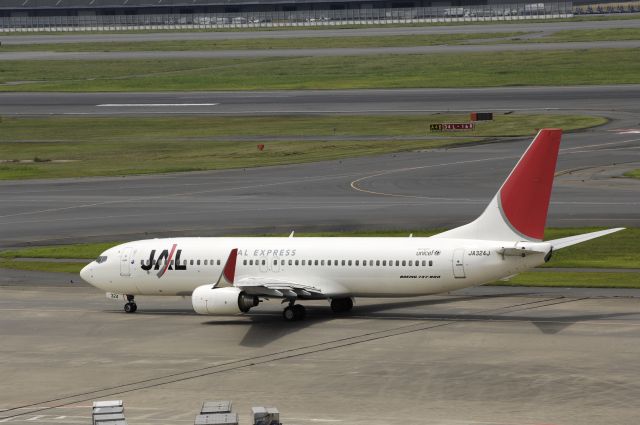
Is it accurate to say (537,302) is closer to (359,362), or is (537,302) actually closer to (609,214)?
(359,362)

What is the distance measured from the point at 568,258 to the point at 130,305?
24797 mm

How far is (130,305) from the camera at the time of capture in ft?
204

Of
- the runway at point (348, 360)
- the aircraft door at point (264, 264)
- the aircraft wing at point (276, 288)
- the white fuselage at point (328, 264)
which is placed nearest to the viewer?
the runway at point (348, 360)

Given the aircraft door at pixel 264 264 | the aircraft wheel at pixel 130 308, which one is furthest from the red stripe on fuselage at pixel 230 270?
the aircraft wheel at pixel 130 308

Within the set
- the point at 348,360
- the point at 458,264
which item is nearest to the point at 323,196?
the point at 458,264

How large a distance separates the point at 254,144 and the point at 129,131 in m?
21.0

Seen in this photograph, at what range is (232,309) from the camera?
5453 centimetres

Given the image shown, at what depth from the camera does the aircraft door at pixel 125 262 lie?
61188mm

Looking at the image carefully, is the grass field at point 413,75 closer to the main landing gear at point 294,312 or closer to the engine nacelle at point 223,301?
the main landing gear at point 294,312

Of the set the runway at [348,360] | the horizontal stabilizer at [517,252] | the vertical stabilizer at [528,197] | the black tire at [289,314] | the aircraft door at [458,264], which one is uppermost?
Result: the vertical stabilizer at [528,197]

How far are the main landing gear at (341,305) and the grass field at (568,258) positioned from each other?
10218mm

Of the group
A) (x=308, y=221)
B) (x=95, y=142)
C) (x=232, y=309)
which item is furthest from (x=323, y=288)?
(x=95, y=142)

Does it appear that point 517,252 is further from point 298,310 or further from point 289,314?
point 289,314

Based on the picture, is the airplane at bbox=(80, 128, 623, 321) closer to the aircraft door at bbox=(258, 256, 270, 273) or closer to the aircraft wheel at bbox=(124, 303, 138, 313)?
the aircraft door at bbox=(258, 256, 270, 273)
